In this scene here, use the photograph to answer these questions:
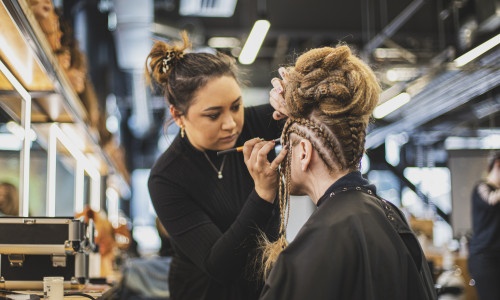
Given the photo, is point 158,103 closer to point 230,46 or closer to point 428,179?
point 230,46

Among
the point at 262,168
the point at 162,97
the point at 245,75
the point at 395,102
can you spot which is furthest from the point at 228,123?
the point at 395,102

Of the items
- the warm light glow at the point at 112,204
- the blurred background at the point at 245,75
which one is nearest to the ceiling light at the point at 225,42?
the blurred background at the point at 245,75

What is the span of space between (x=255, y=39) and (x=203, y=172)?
3.92m

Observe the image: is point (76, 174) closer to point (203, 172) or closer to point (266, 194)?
point (203, 172)

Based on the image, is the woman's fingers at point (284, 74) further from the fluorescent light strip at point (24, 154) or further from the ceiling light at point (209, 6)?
the ceiling light at point (209, 6)

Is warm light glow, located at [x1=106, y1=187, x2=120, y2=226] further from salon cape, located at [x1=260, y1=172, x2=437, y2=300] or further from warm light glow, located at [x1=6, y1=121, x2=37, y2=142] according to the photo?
salon cape, located at [x1=260, y1=172, x2=437, y2=300]

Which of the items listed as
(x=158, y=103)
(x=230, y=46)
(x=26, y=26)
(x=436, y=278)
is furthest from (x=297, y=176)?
(x=158, y=103)

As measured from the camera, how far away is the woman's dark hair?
5.78 ft

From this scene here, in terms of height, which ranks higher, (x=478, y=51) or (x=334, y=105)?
(x=478, y=51)

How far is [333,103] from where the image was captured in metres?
1.26

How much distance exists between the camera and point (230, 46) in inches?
358

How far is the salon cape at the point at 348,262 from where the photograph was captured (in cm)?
108

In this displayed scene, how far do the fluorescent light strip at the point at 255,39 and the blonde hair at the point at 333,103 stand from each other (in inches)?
155

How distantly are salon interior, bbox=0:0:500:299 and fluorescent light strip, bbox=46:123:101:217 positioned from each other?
0.02m
